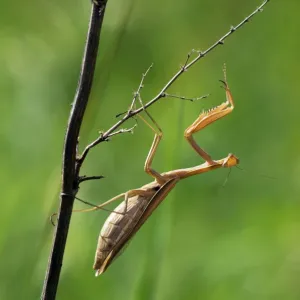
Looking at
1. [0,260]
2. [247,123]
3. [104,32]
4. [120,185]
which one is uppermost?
[104,32]

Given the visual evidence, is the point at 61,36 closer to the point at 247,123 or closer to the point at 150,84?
the point at 150,84

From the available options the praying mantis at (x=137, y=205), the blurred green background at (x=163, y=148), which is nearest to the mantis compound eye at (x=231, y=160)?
the praying mantis at (x=137, y=205)

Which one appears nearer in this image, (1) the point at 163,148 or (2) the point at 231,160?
(2) the point at 231,160

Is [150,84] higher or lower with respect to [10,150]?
higher

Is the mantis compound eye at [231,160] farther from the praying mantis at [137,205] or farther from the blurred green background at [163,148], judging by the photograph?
the blurred green background at [163,148]

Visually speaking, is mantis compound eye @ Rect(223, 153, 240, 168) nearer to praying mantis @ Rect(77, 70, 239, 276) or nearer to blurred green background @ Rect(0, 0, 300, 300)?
praying mantis @ Rect(77, 70, 239, 276)

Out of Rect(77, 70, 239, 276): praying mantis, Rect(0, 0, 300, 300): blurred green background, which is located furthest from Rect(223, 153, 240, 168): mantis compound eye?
Rect(0, 0, 300, 300): blurred green background

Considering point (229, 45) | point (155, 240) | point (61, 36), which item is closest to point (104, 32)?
point (61, 36)
